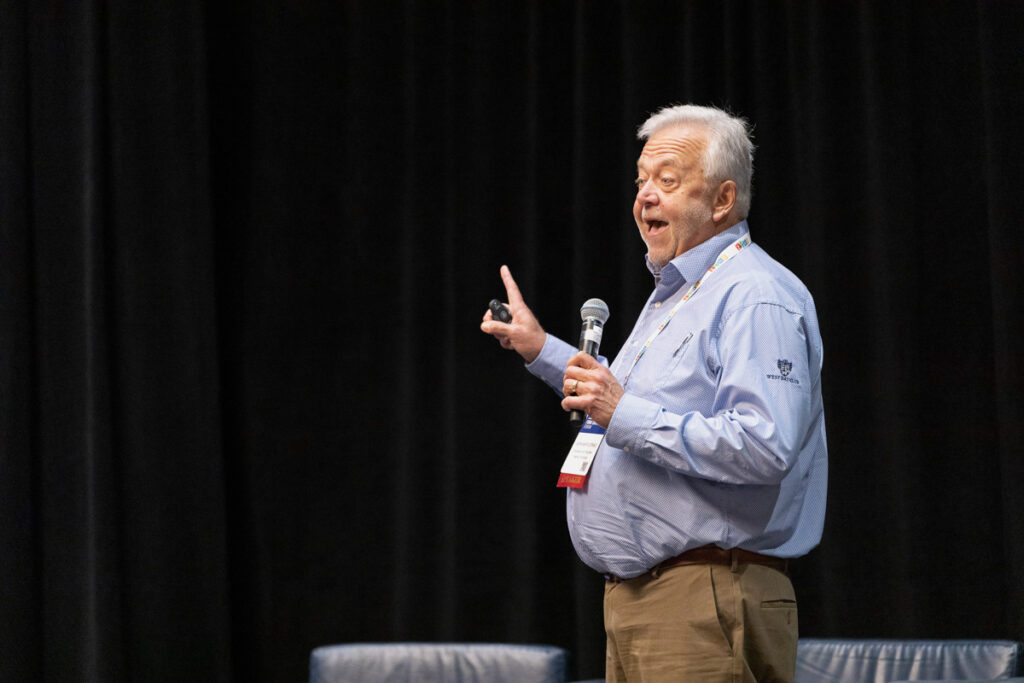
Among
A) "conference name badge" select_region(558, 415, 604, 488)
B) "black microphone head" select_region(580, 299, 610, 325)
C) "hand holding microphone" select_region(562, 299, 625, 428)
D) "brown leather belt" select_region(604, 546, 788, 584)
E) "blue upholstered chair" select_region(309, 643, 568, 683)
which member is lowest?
"blue upholstered chair" select_region(309, 643, 568, 683)

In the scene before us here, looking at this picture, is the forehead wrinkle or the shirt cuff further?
the forehead wrinkle

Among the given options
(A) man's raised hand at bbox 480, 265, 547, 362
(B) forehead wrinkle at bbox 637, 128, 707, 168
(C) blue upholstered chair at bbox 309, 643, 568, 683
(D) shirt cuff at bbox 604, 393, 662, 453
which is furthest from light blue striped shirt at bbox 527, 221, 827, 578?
(C) blue upholstered chair at bbox 309, 643, 568, 683

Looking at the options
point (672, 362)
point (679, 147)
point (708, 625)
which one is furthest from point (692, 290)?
point (708, 625)

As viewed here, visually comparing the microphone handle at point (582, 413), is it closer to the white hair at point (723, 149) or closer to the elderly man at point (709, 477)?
the elderly man at point (709, 477)

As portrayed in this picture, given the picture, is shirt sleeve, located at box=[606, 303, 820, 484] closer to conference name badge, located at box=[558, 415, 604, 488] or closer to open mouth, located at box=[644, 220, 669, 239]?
conference name badge, located at box=[558, 415, 604, 488]

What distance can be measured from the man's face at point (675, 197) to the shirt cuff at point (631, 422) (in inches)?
16.5

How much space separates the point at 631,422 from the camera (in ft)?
5.85

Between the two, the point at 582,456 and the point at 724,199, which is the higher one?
the point at 724,199

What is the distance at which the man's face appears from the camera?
2082 millimetres

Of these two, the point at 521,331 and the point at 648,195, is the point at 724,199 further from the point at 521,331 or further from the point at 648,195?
the point at 521,331

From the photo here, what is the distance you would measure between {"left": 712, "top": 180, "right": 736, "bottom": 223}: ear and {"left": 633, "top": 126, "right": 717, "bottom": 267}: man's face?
1cm

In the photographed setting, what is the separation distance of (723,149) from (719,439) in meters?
0.63

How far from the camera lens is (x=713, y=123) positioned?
83.3 inches

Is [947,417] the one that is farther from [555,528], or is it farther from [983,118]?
[555,528]
